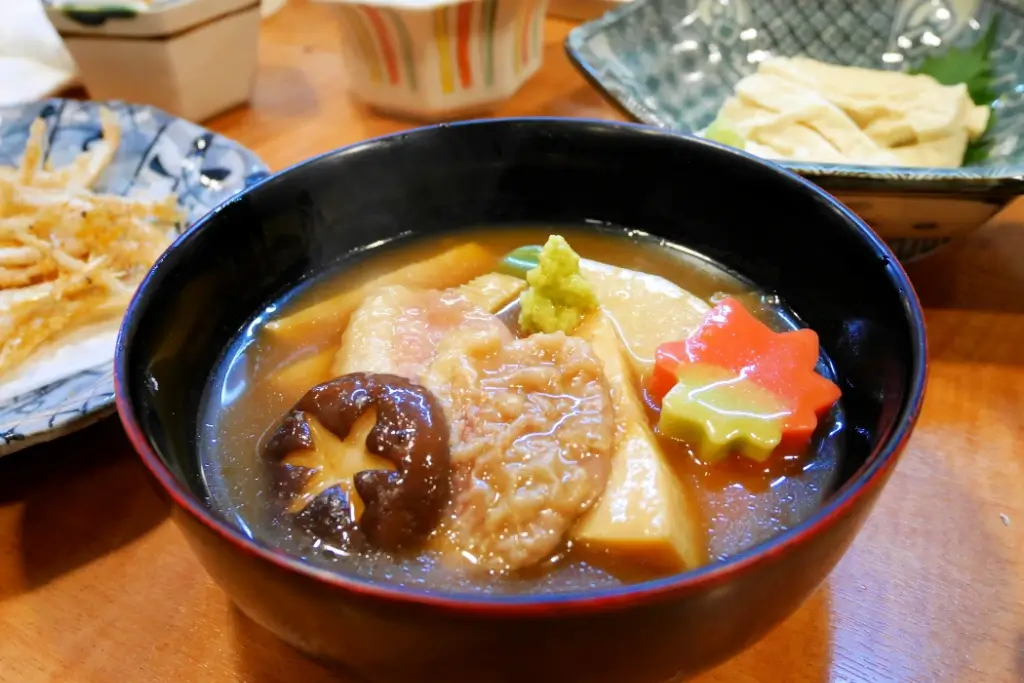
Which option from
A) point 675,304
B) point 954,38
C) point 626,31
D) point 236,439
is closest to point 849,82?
point 954,38

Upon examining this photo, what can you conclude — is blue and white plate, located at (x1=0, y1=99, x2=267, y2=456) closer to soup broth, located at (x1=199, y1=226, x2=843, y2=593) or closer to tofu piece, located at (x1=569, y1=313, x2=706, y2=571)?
soup broth, located at (x1=199, y1=226, x2=843, y2=593)

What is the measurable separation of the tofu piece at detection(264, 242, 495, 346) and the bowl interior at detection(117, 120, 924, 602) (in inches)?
2.4

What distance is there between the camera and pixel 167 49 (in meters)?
1.97

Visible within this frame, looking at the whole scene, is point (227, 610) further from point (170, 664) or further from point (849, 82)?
point (849, 82)

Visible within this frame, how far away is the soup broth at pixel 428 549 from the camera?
83 centimetres

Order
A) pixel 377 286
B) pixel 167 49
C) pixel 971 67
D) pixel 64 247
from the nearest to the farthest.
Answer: pixel 377 286 < pixel 64 247 < pixel 971 67 < pixel 167 49

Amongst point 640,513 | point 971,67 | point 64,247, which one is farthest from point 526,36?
point 640,513

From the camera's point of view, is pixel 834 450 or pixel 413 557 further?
pixel 834 450

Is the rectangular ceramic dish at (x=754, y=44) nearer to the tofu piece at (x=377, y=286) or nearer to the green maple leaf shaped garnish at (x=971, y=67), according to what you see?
the green maple leaf shaped garnish at (x=971, y=67)

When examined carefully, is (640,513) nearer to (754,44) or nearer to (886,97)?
(886,97)

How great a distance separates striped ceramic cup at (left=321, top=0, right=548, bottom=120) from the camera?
1.85 metres

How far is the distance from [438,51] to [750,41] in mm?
802

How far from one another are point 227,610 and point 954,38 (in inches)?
78.0

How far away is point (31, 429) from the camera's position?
1.04 m
